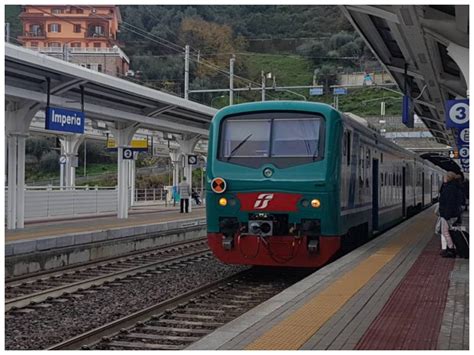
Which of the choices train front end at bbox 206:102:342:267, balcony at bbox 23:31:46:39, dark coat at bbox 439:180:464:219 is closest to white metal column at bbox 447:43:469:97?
train front end at bbox 206:102:342:267

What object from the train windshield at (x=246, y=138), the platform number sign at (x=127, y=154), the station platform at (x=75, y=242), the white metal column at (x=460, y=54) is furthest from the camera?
the platform number sign at (x=127, y=154)

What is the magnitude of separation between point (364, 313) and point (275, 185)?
14.2ft

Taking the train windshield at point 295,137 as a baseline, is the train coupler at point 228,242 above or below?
below

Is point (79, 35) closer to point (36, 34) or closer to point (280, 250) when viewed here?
point (36, 34)

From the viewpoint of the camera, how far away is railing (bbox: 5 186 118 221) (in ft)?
75.9

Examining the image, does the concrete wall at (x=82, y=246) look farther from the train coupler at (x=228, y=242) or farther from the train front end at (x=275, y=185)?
the train coupler at (x=228, y=242)

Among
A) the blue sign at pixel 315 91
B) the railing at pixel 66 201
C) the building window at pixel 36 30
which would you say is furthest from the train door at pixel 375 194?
the building window at pixel 36 30

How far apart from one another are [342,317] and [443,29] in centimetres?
547

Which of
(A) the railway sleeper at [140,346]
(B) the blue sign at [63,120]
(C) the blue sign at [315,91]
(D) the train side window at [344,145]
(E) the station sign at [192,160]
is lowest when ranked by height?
(A) the railway sleeper at [140,346]

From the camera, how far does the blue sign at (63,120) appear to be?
17047mm

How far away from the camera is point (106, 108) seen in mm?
21156

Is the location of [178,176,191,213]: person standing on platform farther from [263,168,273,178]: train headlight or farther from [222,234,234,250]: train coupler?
[263,168,273,178]: train headlight

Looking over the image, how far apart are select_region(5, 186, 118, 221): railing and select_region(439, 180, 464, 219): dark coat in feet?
39.7

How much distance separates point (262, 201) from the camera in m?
11.1
